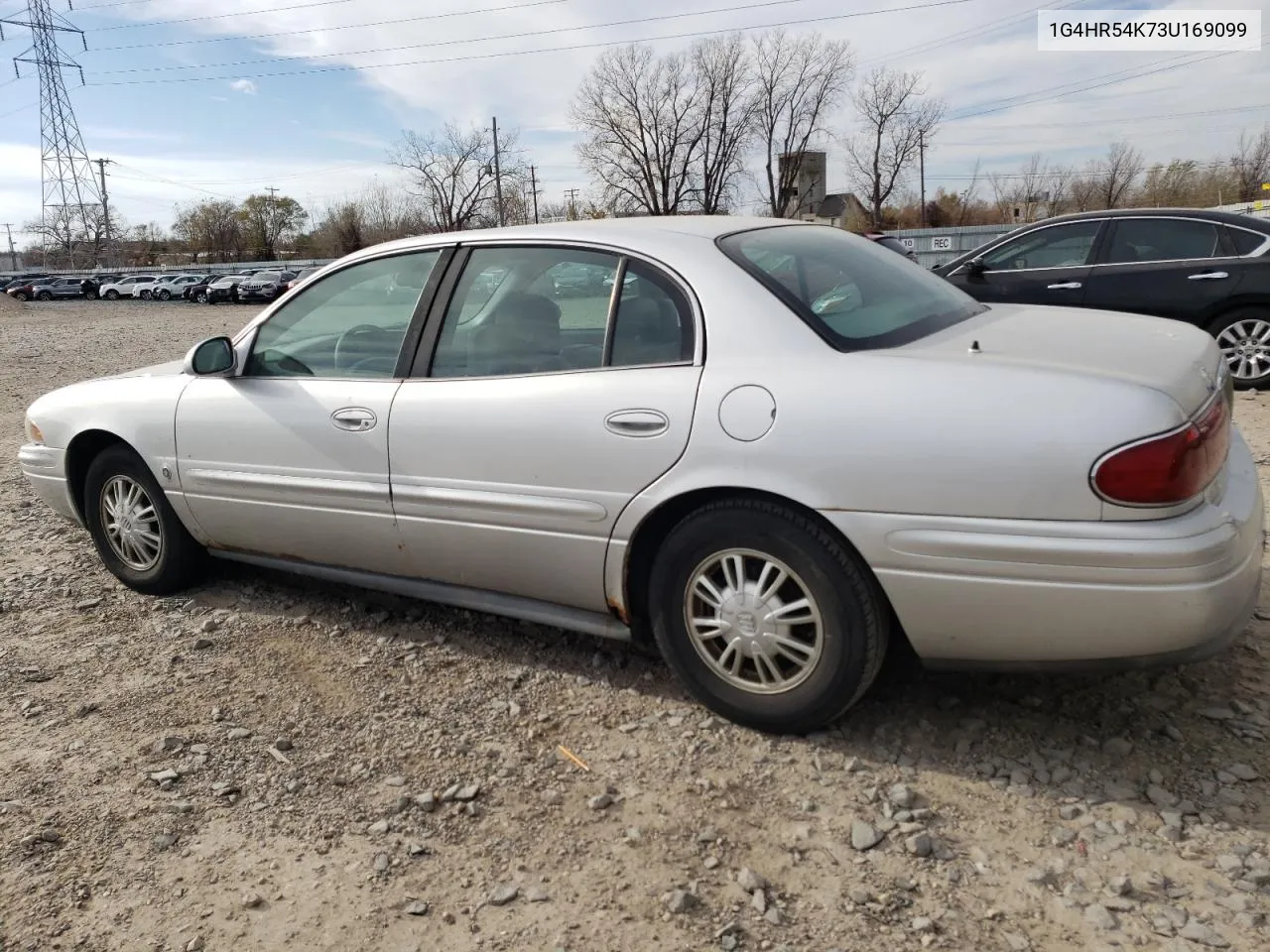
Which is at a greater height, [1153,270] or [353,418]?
[1153,270]

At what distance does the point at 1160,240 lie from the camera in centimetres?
818

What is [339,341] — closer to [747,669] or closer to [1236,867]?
[747,669]

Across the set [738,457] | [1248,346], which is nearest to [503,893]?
[738,457]

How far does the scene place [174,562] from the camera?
13.9 feet

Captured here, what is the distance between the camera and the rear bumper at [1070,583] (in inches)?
91.5

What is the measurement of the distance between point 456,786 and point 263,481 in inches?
62.3

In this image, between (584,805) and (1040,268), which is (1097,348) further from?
(1040,268)

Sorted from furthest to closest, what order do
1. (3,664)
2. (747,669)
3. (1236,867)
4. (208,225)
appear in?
(208,225)
(3,664)
(747,669)
(1236,867)

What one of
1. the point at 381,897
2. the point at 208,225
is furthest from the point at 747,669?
the point at 208,225

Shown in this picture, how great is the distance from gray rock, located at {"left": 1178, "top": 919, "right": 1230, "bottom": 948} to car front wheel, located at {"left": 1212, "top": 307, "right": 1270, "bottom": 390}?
22.6 ft

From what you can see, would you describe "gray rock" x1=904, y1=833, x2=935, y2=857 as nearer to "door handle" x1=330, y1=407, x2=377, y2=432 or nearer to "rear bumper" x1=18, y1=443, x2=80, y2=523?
"door handle" x1=330, y1=407, x2=377, y2=432

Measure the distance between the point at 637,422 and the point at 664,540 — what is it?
14.4 inches

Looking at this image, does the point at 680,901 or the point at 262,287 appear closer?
the point at 680,901

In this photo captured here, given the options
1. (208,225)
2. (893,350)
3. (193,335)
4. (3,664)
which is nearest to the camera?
(893,350)
